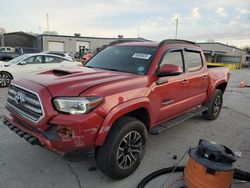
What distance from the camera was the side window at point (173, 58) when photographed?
395cm

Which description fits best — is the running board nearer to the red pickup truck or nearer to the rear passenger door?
the red pickup truck

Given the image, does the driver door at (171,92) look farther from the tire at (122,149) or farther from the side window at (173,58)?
the tire at (122,149)

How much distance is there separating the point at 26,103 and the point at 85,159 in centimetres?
105

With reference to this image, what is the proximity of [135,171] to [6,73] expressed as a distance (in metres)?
8.41

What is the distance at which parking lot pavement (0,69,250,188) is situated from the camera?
3.13 metres

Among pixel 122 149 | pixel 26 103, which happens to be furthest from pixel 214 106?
pixel 26 103

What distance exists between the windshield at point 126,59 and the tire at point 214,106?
2.60 m

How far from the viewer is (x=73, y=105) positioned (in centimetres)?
267

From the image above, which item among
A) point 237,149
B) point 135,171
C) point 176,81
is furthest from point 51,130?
point 237,149

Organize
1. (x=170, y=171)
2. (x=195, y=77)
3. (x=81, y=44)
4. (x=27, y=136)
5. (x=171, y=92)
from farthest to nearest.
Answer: (x=81, y=44), (x=195, y=77), (x=171, y=92), (x=170, y=171), (x=27, y=136)

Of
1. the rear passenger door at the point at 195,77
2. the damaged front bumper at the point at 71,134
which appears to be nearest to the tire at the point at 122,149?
the damaged front bumper at the point at 71,134

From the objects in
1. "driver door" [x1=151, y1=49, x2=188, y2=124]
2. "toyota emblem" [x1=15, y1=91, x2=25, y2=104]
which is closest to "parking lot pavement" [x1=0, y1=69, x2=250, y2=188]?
"driver door" [x1=151, y1=49, x2=188, y2=124]

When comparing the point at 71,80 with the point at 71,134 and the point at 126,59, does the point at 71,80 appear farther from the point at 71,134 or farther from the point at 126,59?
the point at 126,59

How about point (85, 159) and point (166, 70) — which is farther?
point (166, 70)
